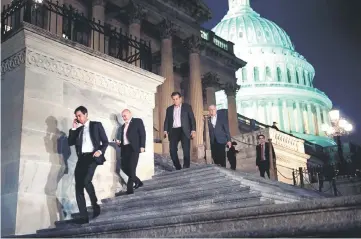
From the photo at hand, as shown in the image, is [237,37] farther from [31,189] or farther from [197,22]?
[31,189]

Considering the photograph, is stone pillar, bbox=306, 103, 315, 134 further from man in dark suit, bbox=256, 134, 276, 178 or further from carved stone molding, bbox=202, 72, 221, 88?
man in dark suit, bbox=256, 134, 276, 178

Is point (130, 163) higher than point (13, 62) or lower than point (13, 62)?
lower

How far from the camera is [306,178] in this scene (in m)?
23.7

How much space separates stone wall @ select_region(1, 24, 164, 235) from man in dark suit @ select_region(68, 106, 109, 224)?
4.16 ft

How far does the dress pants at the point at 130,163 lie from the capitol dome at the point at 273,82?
2763 inches

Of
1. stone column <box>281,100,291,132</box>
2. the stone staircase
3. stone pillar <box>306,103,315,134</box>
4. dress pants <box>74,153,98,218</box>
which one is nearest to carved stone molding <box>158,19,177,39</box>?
the stone staircase

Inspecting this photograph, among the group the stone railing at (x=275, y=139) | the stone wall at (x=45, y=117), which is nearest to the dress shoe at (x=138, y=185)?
the stone wall at (x=45, y=117)

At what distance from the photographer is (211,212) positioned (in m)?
5.78

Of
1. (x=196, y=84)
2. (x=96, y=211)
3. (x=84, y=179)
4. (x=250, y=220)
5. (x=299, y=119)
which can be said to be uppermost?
(x=299, y=119)

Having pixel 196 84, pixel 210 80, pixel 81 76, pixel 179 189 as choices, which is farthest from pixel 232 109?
pixel 179 189

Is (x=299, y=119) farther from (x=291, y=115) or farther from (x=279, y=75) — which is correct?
(x=279, y=75)

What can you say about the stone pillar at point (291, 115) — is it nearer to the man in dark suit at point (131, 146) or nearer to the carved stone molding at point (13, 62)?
the man in dark suit at point (131, 146)

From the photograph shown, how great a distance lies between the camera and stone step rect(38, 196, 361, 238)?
15.5 ft

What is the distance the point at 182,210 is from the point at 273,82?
81.8m
